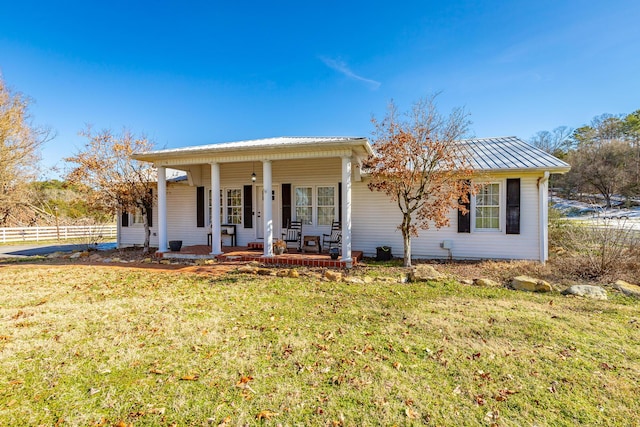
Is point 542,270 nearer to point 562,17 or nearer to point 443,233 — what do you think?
point 443,233

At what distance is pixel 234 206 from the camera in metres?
10.8

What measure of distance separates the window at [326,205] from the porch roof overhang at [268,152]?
5.73 ft

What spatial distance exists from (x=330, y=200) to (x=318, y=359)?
7.16m

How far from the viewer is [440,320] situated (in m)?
4.07

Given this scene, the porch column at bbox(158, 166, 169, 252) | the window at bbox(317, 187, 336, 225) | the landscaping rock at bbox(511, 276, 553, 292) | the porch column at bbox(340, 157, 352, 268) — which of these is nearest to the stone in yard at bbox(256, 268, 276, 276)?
the porch column at bbox(340, 157, 352, 268)

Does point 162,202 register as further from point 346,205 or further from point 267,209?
point 346,205

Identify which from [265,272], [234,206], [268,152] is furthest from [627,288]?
[234,206]

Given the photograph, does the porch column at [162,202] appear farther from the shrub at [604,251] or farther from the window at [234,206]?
the shrub at [604,251]

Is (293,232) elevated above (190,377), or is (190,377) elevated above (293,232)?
(293,232)

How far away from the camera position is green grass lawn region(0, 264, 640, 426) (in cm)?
224

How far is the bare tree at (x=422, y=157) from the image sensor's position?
700 cm

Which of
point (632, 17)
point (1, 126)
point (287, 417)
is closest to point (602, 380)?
point (287, 417)

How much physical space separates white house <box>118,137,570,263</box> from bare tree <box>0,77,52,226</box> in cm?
696

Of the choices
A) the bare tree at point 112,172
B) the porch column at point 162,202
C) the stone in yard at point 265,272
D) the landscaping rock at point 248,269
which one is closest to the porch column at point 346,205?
the stone in yard at point 265,272
